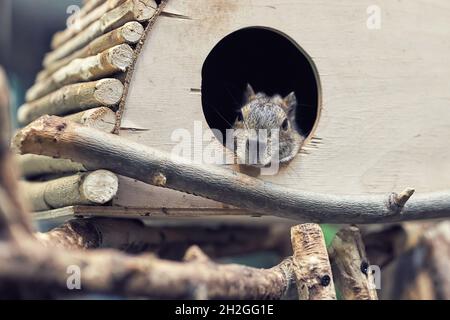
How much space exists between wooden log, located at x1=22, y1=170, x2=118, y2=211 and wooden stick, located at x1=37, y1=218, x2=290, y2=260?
0.26 ft

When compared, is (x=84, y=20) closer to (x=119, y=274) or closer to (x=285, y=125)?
(x=285, y=125)

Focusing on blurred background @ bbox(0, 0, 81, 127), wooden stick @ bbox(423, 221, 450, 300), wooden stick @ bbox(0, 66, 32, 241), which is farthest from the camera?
blurred background @ bbox(0, 0, 81, 127)

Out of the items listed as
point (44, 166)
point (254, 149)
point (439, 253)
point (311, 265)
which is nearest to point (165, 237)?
point (44, 166)

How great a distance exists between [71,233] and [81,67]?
44 centimetres

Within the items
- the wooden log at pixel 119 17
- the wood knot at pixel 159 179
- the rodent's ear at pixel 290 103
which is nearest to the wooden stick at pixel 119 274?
the wood knot at pixel 159 179

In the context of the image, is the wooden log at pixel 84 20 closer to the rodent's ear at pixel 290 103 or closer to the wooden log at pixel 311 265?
the rodent's ear at pixel 290 103

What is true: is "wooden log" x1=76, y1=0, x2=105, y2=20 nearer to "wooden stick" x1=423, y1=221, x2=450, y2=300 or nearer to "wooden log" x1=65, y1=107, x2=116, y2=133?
"wooden log" x1=65, y1=107, x2=116, y2=133

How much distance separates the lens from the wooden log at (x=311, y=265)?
1652 millimetres

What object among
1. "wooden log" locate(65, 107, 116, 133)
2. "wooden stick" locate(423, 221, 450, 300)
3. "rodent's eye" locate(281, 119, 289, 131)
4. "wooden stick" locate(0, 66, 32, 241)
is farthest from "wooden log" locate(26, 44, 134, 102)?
"wooden stick" locate(423, 221, 450, 300)

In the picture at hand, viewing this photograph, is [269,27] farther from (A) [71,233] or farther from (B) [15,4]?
(B) [15,4]

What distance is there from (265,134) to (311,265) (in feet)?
1.62

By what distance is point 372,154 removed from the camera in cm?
210

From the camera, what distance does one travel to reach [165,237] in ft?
8.09

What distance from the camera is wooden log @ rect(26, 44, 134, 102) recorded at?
1822mm
